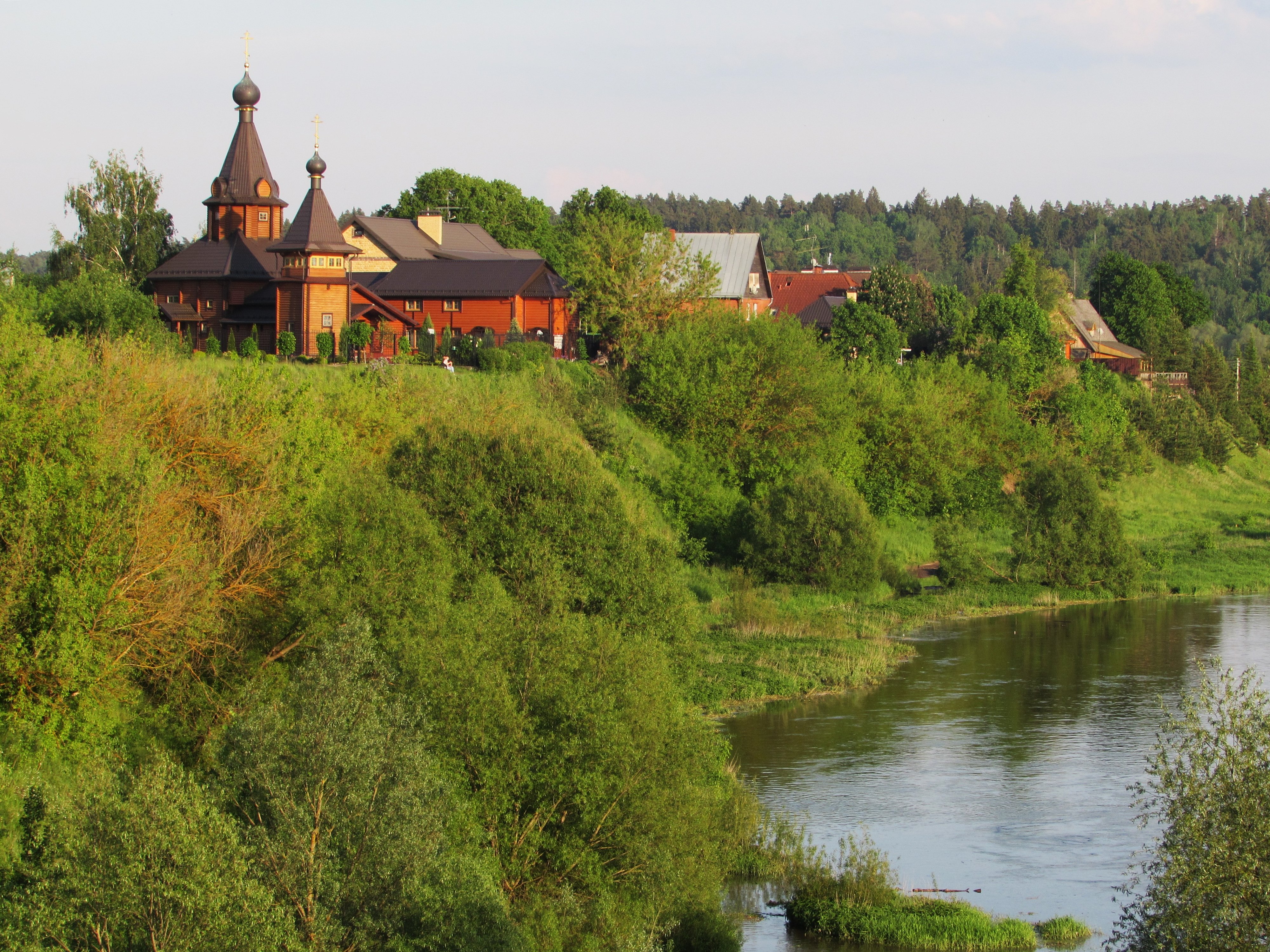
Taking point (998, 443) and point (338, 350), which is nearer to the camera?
point (338, 350)

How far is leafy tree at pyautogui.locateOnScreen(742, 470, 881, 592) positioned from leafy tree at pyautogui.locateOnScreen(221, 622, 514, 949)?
29175mm

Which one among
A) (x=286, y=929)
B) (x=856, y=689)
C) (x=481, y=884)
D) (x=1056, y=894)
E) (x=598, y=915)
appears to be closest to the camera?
(x=286, y=929)

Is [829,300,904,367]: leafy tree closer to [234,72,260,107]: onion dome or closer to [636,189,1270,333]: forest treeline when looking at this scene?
[234,72,260,107]: onion dome

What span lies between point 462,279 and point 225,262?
394 inches

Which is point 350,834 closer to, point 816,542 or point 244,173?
point 816,542

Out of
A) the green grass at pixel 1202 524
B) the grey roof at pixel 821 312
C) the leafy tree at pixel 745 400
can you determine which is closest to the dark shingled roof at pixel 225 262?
the leafy tree at pixel 745 400

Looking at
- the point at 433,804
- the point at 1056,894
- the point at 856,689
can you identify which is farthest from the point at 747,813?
the point at 856,689

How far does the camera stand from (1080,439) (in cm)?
6406

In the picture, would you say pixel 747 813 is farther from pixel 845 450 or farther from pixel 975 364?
pixel 975 364

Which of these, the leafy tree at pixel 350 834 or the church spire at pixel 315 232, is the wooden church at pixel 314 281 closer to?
the church spire at pixel 315 232

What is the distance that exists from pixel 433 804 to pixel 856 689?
20164 millimetres

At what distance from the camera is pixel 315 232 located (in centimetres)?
5084

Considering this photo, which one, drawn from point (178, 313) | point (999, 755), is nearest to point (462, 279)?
point (178, 313)

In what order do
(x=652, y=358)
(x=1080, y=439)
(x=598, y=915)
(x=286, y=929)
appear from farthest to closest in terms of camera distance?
(x=1080, y=439) < (x=652, y=358) < (x=598, y=915) < (x=286, y=929)
